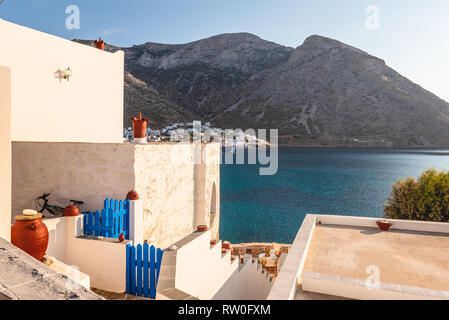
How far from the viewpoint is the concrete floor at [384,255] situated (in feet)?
16.1

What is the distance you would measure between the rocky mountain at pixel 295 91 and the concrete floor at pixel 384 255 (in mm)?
52634

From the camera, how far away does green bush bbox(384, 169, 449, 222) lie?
40.0 feet

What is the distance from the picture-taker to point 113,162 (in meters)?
7.27

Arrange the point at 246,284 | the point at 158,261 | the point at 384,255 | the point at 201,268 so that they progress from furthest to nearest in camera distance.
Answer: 1. the point at 246,284
2. the point at 201,268
3. the point at 384,255
4. the point at 158,261

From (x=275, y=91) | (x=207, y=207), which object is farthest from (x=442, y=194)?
(x=275, y=91)

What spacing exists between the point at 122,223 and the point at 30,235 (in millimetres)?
2244

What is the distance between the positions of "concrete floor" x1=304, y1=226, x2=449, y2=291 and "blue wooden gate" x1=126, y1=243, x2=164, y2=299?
270 centimetres

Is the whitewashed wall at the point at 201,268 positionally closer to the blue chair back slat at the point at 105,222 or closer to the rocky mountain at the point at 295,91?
the blue chair back slat at the point at 105,222

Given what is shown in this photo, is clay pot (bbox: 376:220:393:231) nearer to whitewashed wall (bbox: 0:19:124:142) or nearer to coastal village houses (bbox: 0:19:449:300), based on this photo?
coastal village houses (bbox: 0:19:449:300)

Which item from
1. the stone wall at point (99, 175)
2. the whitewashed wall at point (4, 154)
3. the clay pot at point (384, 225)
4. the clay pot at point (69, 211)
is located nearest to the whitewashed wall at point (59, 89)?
the stone wall at point (99, 175)

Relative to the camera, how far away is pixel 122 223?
6.26 meters

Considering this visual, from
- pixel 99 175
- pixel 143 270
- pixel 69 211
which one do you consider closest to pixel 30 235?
pixel 69 211

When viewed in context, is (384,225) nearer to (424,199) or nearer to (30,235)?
(424,199)

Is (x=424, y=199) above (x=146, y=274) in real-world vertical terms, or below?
above
